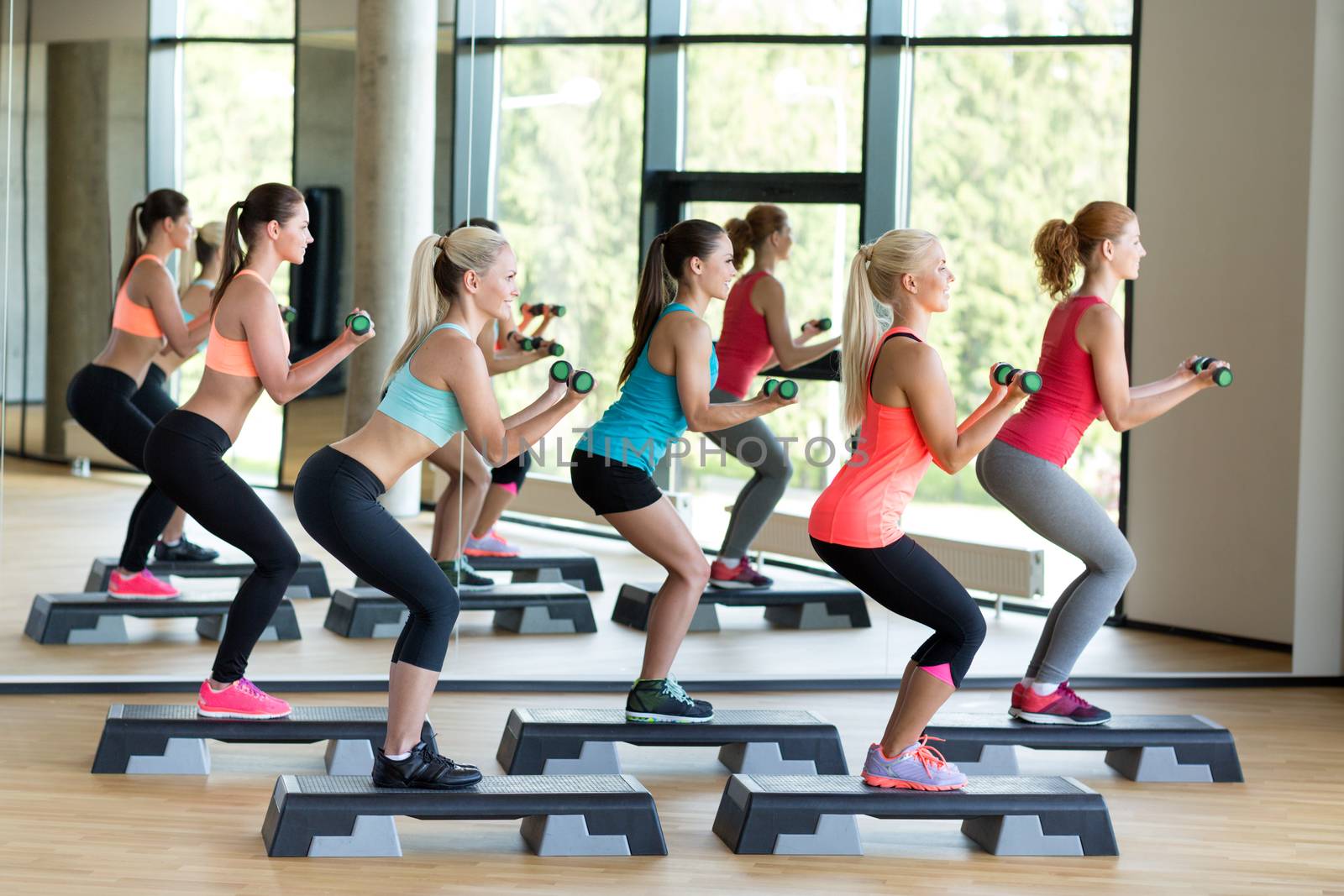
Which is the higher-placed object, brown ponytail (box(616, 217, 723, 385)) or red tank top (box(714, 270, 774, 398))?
brown ponytail (box(616, 217, 723, 385))

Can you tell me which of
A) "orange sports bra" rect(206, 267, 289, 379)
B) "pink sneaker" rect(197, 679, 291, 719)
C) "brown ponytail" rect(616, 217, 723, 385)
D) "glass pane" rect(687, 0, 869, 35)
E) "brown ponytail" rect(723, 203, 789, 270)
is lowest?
"pink sneaker" rect(197, 679, 291, 719)

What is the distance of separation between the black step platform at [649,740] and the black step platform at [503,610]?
1331 mm

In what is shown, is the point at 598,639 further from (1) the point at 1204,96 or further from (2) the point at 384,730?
(1) the point at 1204,96

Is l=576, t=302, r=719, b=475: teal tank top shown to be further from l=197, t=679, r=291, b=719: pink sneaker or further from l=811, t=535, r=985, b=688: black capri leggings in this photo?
l=197, t=679, r=291, b=719: pink sneaker

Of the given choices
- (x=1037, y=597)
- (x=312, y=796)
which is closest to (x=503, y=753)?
(x=312, y=796)

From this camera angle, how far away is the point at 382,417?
3.50 metres

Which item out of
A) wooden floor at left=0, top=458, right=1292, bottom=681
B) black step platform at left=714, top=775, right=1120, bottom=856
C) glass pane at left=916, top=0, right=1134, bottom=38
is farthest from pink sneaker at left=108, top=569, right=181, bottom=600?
glass pane at left=916, top=0, right=1134, bottom=38

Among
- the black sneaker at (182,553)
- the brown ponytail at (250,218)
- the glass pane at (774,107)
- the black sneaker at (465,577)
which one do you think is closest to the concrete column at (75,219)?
the black sneaker at (182,553)

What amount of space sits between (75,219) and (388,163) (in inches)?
40.6

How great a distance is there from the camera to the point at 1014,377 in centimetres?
340

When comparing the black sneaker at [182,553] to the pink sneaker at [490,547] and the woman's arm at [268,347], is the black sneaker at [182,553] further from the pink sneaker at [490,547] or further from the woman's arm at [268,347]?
the woman's arm at [268,347]

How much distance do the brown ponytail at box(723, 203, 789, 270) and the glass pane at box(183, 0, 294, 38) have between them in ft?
5.45

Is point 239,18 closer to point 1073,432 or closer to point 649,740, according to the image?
point 649,740

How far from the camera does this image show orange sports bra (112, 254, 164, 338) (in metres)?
5.06
